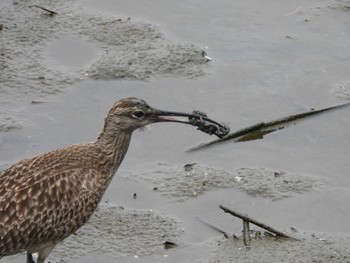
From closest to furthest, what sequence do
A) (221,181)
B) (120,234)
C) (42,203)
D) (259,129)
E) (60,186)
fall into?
(42,203) < (60,186) < (120,234) < (221,181) < (259,129)

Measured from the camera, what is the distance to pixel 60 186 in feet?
28.4

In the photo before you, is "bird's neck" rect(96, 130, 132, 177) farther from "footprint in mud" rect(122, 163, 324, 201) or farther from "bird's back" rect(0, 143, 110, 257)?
"footprint in mud" rect(122, 163, 324, 201)

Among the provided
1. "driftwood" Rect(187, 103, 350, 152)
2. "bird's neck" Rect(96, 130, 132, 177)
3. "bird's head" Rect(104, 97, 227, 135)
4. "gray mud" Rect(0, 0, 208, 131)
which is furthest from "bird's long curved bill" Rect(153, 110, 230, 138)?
"gray mud" Rect(0, 0, 208, 131)

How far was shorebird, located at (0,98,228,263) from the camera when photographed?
845cm

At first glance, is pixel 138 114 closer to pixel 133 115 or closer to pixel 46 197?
pixel 133 115

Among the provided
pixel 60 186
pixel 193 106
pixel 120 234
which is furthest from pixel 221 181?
pixel 60 186

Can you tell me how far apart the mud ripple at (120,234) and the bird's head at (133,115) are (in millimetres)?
848

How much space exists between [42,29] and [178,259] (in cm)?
386

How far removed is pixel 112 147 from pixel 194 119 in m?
0.68

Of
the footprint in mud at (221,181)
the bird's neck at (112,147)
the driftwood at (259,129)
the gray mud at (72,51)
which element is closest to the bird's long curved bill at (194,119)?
the bird's neck at (112,147)

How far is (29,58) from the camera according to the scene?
39.1 ft

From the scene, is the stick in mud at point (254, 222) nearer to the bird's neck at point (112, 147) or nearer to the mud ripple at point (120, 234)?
the mud ripple at point (120, 234)

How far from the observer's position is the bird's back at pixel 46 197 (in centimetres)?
842

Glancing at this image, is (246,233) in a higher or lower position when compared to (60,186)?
lower
